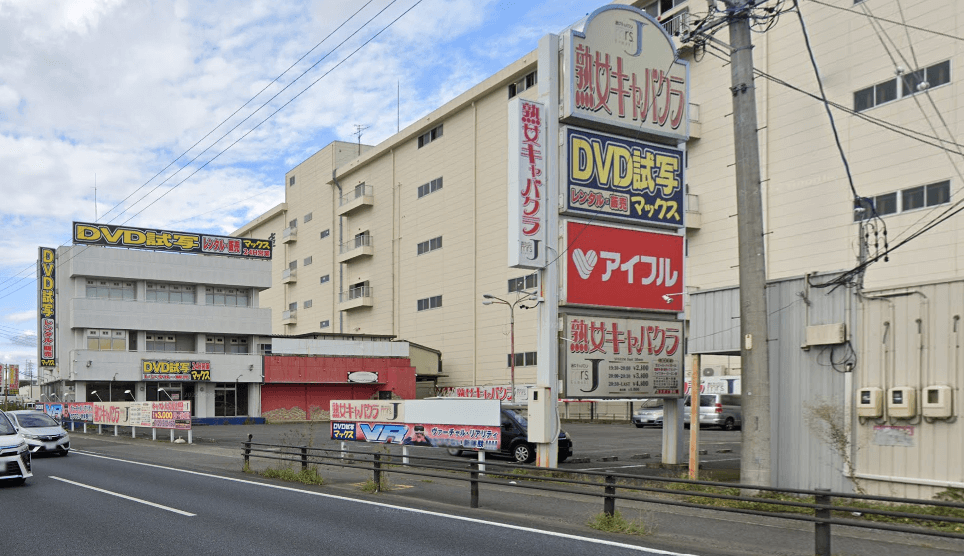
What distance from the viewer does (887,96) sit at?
34906mm

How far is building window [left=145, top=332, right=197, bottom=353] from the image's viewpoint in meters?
57.5

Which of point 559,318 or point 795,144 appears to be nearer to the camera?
point 559,318

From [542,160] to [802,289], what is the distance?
6.97 metres

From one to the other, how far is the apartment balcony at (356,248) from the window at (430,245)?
766 cm

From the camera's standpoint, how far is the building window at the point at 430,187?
6469 cm

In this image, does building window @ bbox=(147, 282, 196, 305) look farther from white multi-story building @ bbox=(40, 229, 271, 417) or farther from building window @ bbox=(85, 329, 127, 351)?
building window @ bbox=(85, 329, 127, 351)

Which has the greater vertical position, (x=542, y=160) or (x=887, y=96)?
(x=887, y=96)

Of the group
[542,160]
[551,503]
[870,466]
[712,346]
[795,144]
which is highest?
[795,144]

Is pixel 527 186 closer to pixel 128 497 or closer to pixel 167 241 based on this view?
pixel 128 497

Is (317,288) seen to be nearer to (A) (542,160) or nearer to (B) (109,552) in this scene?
(A) (542,160)

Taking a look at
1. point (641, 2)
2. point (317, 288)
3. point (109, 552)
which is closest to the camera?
point (109, 552)

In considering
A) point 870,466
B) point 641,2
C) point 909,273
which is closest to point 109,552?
point 870,466

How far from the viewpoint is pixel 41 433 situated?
2620 cm

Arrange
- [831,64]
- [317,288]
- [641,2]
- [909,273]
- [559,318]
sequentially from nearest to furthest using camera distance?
[559,318] < [909,273] < [831,64] < [641,2] < [317,288]
